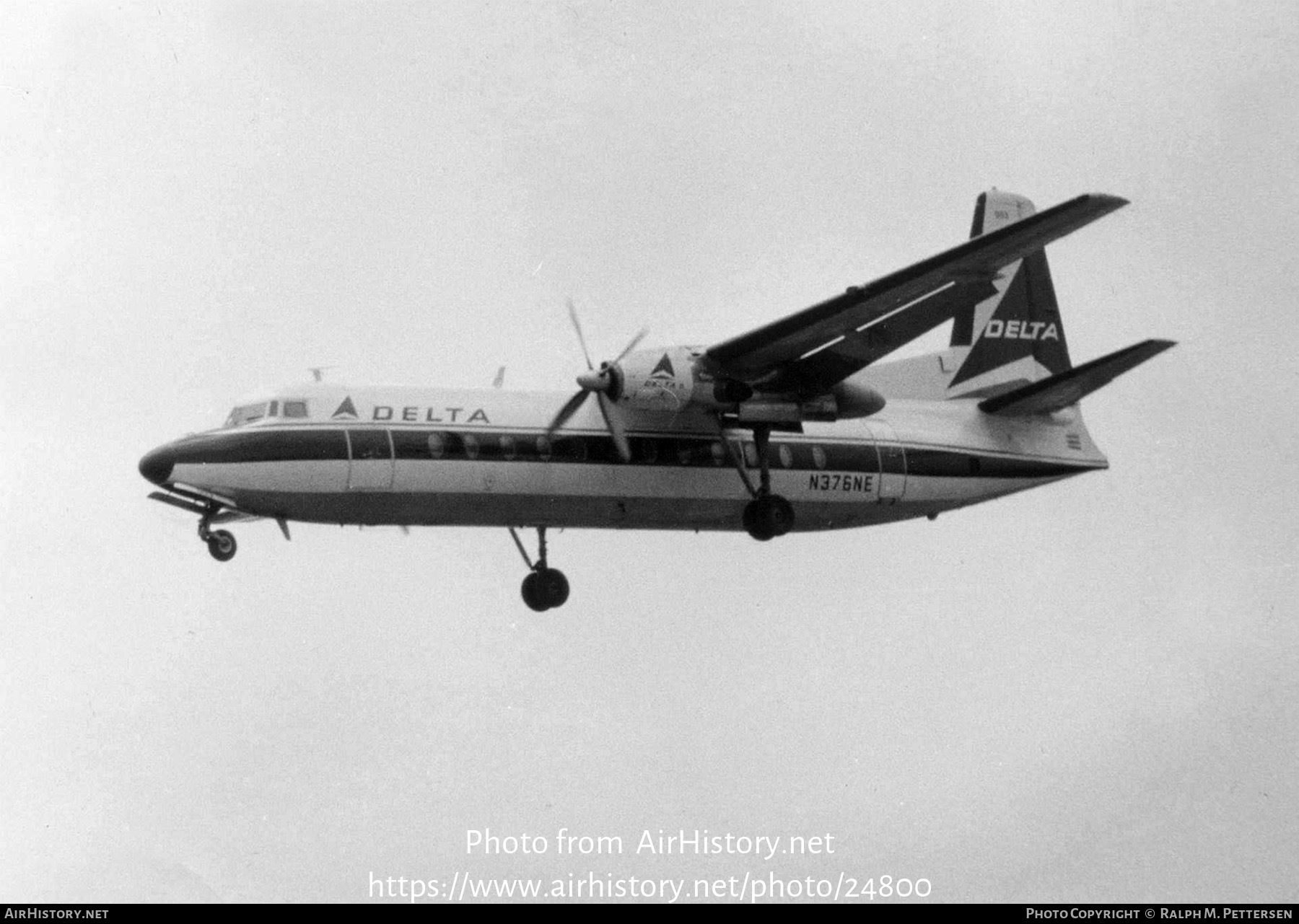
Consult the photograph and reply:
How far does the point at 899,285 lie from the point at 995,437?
16.2ft

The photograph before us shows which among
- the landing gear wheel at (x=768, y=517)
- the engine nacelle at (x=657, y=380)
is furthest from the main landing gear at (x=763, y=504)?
the engine nacelle at (x=657, y=380)

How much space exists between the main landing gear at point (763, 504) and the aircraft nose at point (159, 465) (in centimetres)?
689

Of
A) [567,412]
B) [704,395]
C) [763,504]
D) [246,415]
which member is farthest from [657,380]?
[246,415]

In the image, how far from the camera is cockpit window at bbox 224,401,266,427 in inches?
976

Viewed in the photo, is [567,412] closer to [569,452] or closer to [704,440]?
[569,452]

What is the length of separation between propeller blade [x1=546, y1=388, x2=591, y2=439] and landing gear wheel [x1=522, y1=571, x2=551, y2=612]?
277 centimetres

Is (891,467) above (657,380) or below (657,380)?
below

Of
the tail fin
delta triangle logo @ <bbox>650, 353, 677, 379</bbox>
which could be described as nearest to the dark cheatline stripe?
delta triangle logo @ <bbox>650, 353, 677, 379</bbox>

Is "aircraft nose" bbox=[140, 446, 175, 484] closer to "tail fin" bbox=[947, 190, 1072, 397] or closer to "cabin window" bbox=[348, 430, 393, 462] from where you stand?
"cabin window" bbox=[348, 430, 393, 462]

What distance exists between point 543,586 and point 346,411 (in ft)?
→ 13.9

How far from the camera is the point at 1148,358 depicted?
2586 centimetres

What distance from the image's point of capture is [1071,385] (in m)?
27.9
